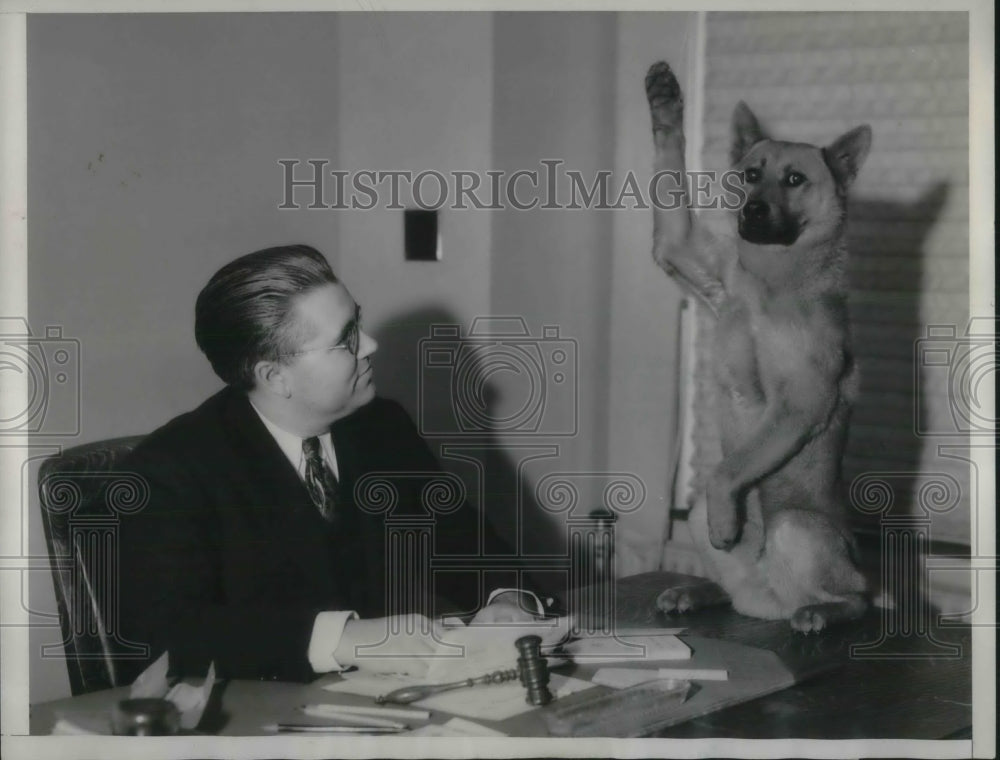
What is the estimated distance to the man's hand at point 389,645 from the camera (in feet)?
5.02

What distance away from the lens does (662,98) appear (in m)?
1.70

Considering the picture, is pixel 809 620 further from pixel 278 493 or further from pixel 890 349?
pixel 278 493

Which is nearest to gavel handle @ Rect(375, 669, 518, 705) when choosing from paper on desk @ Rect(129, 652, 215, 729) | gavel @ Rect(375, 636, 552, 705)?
gavel @ Rect(375, 636, 552, 705)

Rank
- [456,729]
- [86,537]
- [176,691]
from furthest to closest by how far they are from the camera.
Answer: [86,537], [176,691], [456,729]

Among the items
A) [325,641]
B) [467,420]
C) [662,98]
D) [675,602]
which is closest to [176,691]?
[325,641]

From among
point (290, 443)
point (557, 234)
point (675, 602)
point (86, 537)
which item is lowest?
point (675, 602)

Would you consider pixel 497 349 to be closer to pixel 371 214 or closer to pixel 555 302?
pixel 555 302

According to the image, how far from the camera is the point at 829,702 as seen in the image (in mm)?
1524

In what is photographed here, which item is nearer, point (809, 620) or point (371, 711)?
point (371, 711)

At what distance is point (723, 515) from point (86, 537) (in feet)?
3.08

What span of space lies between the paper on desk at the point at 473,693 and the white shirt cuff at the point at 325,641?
3 centimetres

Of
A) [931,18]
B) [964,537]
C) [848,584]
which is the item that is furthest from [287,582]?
[931,18]

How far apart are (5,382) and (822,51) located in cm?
132

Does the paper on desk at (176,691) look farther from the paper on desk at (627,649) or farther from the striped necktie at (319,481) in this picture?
the paper on desk at (627,649)
